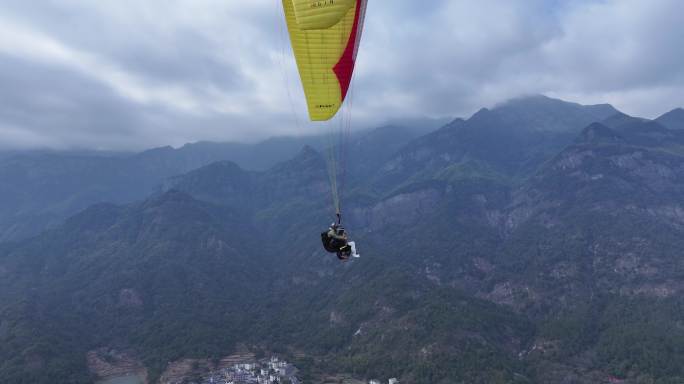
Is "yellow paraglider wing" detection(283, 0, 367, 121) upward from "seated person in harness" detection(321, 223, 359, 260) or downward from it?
upward

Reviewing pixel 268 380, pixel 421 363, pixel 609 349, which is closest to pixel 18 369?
pixel 268 380

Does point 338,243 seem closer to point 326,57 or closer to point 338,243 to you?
point 338,243

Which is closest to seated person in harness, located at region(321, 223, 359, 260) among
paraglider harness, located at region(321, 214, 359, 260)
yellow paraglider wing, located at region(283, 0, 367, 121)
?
paraglider harness, located at region(321, 214, 359, 260)

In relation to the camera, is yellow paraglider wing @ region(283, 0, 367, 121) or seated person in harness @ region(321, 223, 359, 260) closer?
yellow paraglider wing @ region(283, 0, 367, 121)

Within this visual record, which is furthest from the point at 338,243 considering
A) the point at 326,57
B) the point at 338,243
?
the point at 326,57

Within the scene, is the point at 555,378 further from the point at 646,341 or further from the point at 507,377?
the point at 646,341

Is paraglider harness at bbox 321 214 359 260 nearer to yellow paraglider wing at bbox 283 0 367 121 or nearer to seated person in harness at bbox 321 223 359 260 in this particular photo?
seated person in harness at bbox 321 223 359 260
